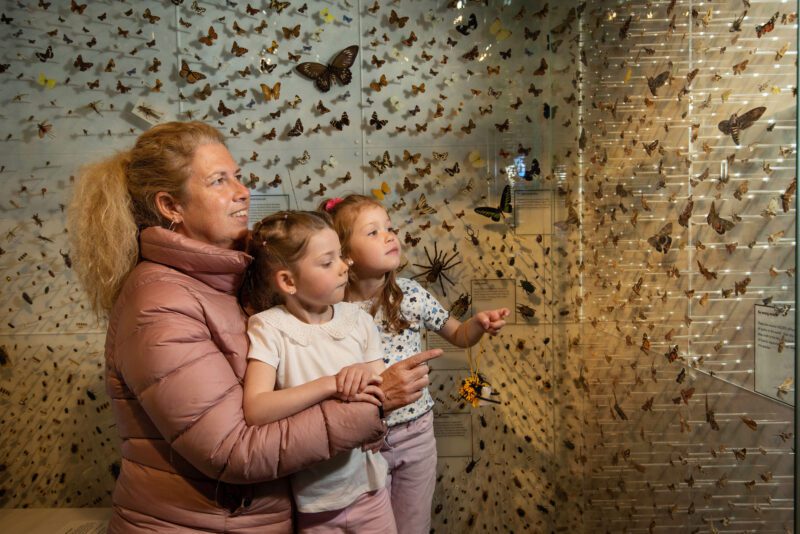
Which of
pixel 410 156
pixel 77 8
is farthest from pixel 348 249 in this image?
pixel 77 8

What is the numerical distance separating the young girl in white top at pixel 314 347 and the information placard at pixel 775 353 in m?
1.06

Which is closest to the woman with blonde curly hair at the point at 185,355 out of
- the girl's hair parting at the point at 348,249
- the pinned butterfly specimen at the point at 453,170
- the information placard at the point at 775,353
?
the girl's hair parting at the point at 348,249

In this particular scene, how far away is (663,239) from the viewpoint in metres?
2.12

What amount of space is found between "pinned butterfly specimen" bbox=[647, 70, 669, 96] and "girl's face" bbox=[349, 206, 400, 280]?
3.84 feet

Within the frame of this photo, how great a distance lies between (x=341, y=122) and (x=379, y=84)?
30cm

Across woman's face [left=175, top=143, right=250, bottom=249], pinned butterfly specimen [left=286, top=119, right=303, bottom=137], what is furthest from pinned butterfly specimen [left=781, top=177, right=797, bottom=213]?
pinned butterfly specimen [left=286, top=119, right=303, bottom=137]

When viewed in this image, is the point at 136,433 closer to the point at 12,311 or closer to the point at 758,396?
the point at 758,396

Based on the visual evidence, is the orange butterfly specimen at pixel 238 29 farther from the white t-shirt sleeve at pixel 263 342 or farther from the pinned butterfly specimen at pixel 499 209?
the white t-shirt sleeve at pixel 263 342

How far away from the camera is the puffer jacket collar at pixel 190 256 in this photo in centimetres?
158

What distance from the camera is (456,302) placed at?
3.16 metres

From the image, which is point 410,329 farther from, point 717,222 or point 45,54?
point 45,54

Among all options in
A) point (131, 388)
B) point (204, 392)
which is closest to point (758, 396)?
point (204, 392)

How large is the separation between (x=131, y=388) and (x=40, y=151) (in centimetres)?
237

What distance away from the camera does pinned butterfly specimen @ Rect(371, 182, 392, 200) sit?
3.15 metres
